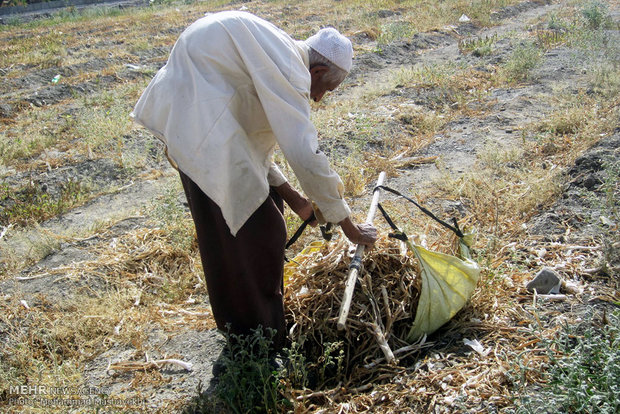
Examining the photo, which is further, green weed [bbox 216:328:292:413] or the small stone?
A: the small stone

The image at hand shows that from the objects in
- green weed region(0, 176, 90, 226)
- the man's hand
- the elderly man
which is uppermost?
the elderly man

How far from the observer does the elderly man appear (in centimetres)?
204

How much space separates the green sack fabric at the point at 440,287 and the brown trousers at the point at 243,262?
73 cm

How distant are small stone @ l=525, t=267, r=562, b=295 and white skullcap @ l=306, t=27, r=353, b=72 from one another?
163 cm

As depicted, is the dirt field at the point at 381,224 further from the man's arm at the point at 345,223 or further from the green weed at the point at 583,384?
the man's arm at the point at 345,223

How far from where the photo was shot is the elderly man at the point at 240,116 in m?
2.04

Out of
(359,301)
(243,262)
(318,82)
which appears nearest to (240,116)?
(318,82)

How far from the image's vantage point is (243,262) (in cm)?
241

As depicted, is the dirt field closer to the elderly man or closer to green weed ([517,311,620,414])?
green weed ([517,311,620,414])

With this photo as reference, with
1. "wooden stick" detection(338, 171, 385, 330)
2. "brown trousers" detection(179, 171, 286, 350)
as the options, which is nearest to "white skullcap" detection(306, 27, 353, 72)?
"brown trousers" detection(179, 171, 286, 350)

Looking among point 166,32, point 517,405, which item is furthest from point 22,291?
point 166,32

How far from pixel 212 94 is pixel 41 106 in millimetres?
7872

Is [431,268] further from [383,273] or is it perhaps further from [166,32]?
[166,32]

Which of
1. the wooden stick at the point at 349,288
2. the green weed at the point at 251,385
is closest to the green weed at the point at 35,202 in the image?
the green weed at the point at 251,385
